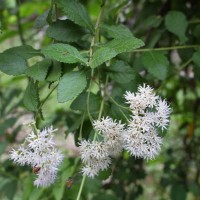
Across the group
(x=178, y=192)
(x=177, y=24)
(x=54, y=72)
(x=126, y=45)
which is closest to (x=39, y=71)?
(x=54, y=72)

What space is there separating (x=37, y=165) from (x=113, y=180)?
0.80 m

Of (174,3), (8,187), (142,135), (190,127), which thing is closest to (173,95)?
(190,127)

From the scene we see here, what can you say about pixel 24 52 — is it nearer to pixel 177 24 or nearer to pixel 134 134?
pixel 134 134

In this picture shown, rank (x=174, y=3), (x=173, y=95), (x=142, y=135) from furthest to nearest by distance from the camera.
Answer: (x=173, y=95) < (x=174, y=3) < (x=142, y=135)

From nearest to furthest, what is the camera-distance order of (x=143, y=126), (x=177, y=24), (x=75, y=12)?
1. (x=143, y=126)
2. (x=75, y=12)
3. (x=177, y=24)

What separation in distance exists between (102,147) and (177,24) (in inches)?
15.6

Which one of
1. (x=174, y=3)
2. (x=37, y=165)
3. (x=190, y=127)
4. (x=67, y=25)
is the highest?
(x=174, y=3)

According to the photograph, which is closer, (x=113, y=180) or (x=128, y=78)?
(x=128, y=78)

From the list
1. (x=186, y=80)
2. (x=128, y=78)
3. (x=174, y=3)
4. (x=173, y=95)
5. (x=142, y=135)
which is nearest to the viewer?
(x=142, y=135)

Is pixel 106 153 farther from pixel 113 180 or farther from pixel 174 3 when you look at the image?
pixel 113 180

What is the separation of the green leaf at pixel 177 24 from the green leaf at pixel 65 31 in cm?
24

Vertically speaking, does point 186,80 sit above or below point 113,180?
above

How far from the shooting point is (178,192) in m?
1.34

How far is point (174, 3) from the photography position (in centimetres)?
110
